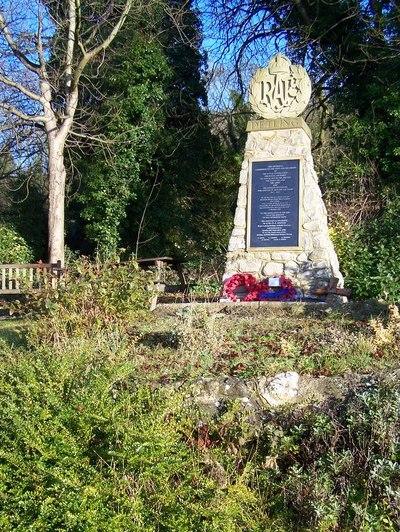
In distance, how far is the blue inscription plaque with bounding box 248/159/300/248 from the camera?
31.9 ft

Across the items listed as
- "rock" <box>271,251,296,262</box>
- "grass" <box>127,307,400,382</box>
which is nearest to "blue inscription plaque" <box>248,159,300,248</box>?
"rock" <box>271,251,296,262</box>

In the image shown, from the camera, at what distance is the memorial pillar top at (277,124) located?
1012 cm

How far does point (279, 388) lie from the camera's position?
4996mm

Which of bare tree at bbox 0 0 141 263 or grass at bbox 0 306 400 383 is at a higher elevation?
bare tree at bbox 0 0 141 263

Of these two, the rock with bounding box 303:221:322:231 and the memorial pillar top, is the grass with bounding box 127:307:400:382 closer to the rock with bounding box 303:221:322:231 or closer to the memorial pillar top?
the rock with bounding box 303:221:322:231

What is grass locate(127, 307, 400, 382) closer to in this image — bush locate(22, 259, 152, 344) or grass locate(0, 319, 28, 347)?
bush locate(22, 259, 152, 344)

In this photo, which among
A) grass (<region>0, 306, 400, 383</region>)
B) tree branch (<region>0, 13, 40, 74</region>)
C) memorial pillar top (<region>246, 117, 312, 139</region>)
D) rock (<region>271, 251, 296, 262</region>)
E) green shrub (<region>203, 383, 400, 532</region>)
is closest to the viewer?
green shrub (<region>203, 383, 400, 532</region>)

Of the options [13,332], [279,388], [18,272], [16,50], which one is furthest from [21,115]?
[279,388]

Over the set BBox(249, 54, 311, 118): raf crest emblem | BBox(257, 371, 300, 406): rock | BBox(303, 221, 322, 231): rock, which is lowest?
BBox(257, 371, 300, 406): rock

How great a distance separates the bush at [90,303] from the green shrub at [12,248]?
8855 mm

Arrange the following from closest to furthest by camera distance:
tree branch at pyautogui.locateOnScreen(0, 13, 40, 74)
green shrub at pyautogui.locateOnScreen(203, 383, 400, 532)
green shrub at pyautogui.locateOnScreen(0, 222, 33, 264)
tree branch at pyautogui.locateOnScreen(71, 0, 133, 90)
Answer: green shrub at pyautogui.locateOnScreen(203, 383, 400, 532) < tree branch at pyautogui.locateOnScreen(0, 13, 40, 74) < tree branch at pyautogui.locateOnScreen(71, 0, 133, 90) < green shrub at pyautogui.locateOnScreen(0, 222, 33, 264)

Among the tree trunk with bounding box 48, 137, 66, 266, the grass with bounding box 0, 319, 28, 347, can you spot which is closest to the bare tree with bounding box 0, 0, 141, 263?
the tree trunk with bounding box 48, 137, 66, 266

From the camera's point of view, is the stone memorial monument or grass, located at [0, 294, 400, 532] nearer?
grass, located at [0, 294, 400, 532]

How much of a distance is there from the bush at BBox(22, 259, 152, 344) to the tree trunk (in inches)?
265
